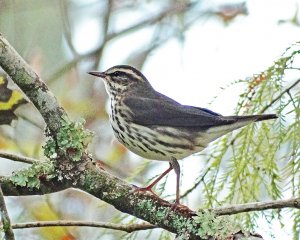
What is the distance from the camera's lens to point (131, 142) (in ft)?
14.0

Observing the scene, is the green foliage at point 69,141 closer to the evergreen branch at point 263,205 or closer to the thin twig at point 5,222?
the thin twig at point 5,222

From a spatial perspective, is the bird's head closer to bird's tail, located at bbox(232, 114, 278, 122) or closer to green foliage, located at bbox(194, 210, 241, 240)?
bird's tail, located at bbox(232, 114, 278, 122)

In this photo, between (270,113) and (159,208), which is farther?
(270,113)

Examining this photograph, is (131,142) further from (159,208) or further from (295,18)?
(295,18)

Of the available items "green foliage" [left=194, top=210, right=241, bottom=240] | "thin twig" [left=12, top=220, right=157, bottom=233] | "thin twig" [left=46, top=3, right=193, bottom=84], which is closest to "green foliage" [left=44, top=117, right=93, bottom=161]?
"thin twig" [left=12, top=220, right=157, bottom=233]

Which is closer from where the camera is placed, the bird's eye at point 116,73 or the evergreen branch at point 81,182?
the evergreen branch at point 81,182

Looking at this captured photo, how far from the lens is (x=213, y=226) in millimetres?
3029

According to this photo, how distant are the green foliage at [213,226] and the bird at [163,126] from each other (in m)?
0.76

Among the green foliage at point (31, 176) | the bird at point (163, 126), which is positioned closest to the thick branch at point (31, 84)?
the green foliage at point (31, 176)

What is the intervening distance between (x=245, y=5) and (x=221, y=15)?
0.28 meters

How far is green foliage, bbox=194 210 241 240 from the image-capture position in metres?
3.04

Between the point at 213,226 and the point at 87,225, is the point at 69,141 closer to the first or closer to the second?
the point at 87,225

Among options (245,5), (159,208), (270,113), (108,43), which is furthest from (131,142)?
(245,5)

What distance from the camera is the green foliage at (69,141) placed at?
3.07 m
